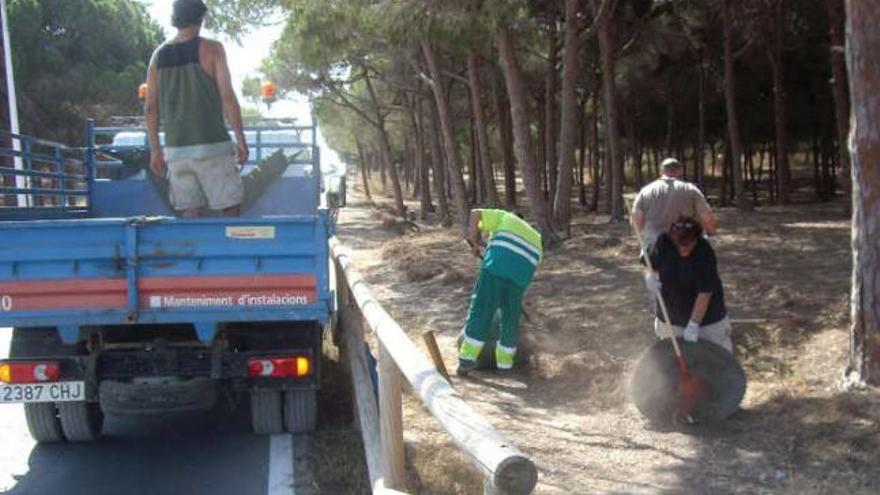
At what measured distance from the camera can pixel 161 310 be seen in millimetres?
6098

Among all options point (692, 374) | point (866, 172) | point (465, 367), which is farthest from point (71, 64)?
point (866, 172)

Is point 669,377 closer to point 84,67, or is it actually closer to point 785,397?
point 785,397

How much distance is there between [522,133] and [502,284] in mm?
8862

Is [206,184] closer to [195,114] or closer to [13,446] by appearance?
[195,114]

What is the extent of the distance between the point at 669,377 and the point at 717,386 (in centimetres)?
32

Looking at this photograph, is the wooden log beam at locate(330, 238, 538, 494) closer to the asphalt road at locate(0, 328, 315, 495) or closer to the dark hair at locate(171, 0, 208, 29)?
the asphalt road at locate(0, 328, 315, 495)

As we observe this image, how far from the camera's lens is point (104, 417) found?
24.9 ft

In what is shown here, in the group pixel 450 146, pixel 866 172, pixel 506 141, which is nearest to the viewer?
pixel 866 172

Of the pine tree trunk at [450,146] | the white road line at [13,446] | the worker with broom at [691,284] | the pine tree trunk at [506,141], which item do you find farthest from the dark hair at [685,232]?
the pine tree trunk at [506,141]

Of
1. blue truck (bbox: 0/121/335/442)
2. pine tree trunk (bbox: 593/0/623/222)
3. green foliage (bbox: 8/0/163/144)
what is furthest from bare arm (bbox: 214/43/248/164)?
green foliage (bbox: 8/0/163/144)

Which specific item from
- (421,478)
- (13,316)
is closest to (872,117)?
(421,478)

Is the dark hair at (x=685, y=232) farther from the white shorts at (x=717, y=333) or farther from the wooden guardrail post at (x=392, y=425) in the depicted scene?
the wooden guardrail post at (x=392, y=425)

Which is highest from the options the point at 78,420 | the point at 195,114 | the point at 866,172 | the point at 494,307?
the point at 195,114

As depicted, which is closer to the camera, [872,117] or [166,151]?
[872,117]
